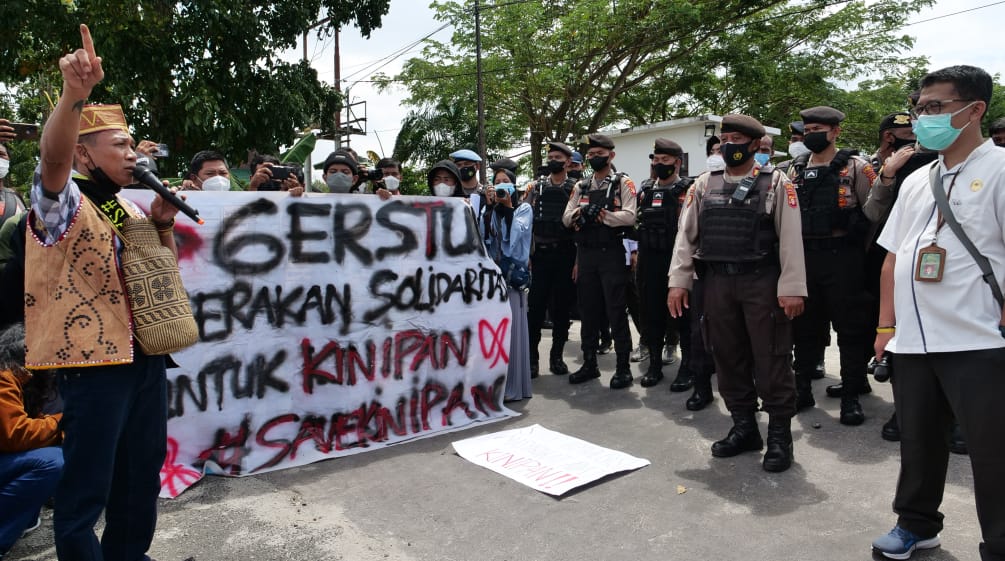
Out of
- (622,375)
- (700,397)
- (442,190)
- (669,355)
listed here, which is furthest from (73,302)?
(669,355)

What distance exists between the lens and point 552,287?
679 centimetres

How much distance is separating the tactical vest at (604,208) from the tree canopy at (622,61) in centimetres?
1442

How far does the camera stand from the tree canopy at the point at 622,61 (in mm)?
19750

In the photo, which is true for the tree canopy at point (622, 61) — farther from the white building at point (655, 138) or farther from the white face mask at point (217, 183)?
the white face mask at point (217, 183)

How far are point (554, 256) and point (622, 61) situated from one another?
16123 mm

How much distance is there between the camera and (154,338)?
2607 mm

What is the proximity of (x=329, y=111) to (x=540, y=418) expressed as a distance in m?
9.69

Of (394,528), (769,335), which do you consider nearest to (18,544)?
(394,528)

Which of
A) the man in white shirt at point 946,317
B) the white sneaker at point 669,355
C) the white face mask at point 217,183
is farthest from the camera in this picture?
the white sneaker at point 669,355

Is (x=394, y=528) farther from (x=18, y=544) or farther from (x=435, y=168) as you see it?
(x=435, y=168)

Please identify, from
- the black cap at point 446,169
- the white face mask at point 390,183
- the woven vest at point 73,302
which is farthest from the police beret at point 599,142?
the woven vest at point 73,302

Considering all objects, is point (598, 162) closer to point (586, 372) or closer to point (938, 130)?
point (586, 372)

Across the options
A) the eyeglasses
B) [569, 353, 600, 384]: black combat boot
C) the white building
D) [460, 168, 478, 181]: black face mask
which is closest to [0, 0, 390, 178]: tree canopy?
[460, 168, 478, 181]: black face mask

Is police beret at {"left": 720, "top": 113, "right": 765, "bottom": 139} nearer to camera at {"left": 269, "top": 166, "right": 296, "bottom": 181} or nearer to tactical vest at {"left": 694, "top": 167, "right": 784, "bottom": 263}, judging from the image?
tactical vest at {"left": 694, "top": 167, "right": 784, "bottom": 263}
